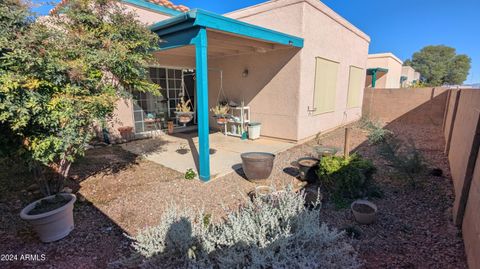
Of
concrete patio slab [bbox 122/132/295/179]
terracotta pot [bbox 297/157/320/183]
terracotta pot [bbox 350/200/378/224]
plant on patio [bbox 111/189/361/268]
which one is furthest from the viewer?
concrete patio slab [bbox 122/132/295/179]

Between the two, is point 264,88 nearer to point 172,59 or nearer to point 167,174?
point 172,59

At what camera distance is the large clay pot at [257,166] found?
3971 millimetres

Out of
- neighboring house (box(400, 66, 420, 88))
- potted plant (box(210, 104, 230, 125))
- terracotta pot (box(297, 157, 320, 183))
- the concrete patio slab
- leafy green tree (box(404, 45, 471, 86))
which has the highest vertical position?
leafy green tree (box(404, 45, 471, 86))

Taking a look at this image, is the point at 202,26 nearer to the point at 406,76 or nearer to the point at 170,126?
the point at 170,126

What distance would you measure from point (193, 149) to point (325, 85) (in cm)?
484

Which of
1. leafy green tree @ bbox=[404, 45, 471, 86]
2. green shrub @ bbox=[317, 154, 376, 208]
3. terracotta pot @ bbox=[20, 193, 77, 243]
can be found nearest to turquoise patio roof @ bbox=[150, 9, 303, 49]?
green shrub @ bbox=[317, 154, 376, 208]

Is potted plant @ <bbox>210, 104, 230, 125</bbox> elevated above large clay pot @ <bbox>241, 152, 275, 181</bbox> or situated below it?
above

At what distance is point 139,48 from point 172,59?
400 centimetres

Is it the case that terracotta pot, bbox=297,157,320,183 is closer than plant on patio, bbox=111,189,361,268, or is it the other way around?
plant on patio, bbox=111,189,361,268

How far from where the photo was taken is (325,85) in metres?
7.70

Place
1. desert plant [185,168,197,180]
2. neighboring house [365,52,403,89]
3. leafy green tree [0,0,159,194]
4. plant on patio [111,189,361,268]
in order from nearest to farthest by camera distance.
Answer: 1. plant on patio [111,189,361,268]
2. leafy green tree [0,0,159,194]
3. desert plant [185,168,197,180]
4. neighboring house [365,52,403,89]

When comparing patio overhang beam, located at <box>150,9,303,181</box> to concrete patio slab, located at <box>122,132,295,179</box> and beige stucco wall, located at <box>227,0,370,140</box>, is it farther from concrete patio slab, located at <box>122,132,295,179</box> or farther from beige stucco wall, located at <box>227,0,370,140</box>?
beige stucco wall, located at <box>227,0,370,140</box>

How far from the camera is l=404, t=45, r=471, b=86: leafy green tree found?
4041cm

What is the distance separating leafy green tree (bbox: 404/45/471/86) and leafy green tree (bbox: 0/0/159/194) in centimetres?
4782
